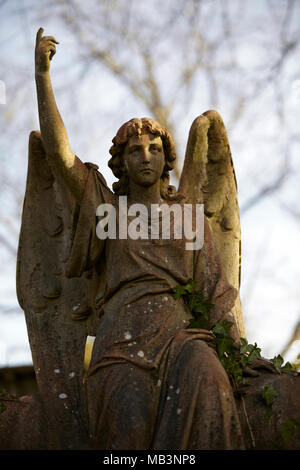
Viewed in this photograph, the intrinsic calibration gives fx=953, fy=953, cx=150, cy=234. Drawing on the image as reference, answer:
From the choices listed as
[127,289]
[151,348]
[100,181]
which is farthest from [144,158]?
[151,348]

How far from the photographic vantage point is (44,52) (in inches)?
230

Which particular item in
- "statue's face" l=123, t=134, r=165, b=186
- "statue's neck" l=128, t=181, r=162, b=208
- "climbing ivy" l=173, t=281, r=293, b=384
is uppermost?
"statue's face" l=123, t=134, r=165, b=186

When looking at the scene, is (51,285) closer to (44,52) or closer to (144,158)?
(144,158)

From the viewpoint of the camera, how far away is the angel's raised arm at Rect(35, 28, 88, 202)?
5.84 metres

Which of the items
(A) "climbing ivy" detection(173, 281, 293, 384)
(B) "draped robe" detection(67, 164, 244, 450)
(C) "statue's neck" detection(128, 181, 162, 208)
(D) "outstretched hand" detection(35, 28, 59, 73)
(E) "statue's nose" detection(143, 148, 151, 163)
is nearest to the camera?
(B) "draped robe" detection(67, 164, 244, 450)

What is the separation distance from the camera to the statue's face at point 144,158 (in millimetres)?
6047

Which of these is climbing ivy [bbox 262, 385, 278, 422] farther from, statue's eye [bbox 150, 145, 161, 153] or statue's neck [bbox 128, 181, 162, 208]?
statue's eye [bbox 150, 145, 161, 153]

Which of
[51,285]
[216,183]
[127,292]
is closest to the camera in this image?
[127,292]

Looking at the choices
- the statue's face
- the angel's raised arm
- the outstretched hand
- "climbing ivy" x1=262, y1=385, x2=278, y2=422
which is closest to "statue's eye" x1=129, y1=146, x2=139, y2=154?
the statue's face

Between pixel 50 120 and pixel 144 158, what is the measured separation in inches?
25.2

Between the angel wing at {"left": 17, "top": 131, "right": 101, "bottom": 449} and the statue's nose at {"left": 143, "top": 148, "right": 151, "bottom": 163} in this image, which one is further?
the angel wing at {"left": 17, "top": 131, "right": 101, "bottom": 449}

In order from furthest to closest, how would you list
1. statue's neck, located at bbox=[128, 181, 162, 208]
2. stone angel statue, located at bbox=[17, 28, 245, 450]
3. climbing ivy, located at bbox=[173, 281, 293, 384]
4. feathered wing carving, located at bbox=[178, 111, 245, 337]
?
1. feathered wing carving, located at bbox=[178, 111, 245, 337]
2. statue's neck, located at bbox=[128, 181, 162, 208]
3. climbing ivy, located at bbox=[173, 281, 293, 384]
4. stone angel statue, located at bbox=[17, 28, 245, 450]

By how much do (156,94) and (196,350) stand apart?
8441 mm

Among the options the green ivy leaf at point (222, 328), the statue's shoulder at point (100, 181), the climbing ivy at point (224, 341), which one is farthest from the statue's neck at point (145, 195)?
the green ivy leaf at point (222, 328)
